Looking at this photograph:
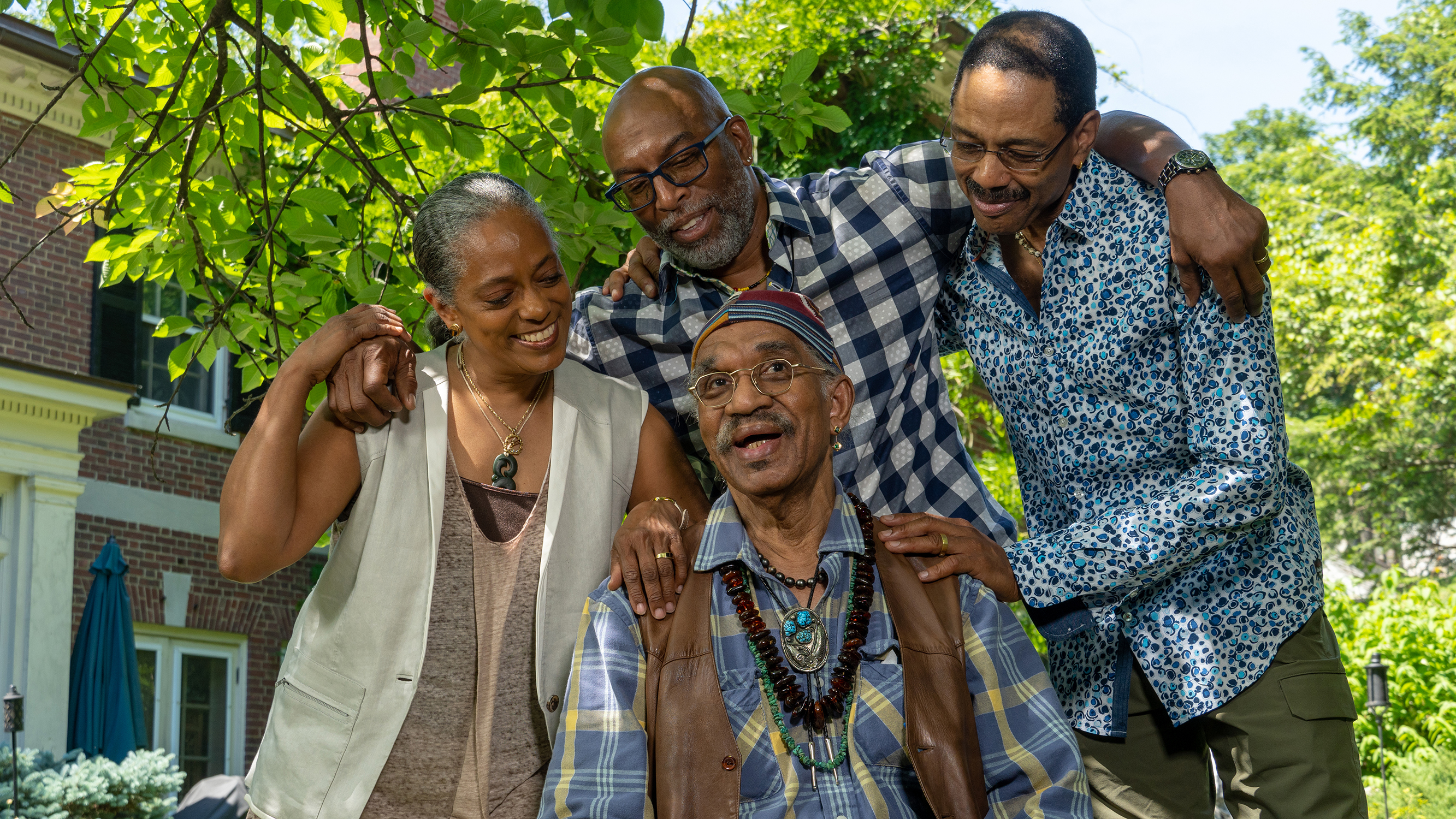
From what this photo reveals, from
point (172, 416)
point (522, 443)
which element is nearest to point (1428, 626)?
point (522, 443)

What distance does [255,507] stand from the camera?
275 cm

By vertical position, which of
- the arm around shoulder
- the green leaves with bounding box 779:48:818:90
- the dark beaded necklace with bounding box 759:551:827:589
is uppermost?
the green leaves with bounding box 779:48:818:90

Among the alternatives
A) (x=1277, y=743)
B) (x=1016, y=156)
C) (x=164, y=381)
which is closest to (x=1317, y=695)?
(x=1277, y=743)

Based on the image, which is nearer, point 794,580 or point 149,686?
point 794,580

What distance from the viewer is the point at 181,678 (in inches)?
507

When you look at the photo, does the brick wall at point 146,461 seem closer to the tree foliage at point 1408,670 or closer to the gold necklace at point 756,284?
the gold necklace at point 756,284

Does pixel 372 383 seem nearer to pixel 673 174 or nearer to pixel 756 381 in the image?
pixel 756 381

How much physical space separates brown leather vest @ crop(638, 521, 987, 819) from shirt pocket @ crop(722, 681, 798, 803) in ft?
0.12

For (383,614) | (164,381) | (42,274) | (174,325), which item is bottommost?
(383,614)

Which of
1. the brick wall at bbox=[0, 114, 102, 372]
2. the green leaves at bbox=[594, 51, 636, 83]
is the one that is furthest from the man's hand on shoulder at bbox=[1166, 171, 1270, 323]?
the brick wall at bbox=[0, 114, 102, 372]

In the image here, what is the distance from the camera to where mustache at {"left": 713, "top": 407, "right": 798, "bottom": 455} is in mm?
2900

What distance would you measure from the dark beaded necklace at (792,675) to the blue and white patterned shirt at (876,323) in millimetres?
771

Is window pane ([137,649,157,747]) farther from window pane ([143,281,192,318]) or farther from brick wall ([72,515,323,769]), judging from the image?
window pane ([143,281,192,318])

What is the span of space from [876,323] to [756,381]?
0.81 m
